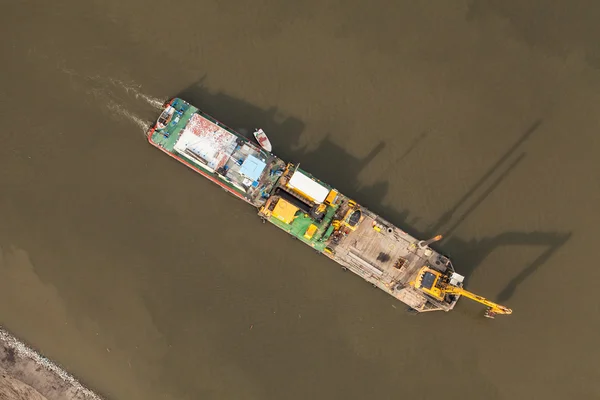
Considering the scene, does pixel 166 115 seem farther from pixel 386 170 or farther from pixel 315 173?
pixel 386 170

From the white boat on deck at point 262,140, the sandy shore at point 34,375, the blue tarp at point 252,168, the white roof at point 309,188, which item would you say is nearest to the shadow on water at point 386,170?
the white boat on deck at point 262,140

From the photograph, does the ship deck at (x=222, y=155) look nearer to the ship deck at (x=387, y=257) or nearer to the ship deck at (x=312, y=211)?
the ship deck at (x=312, y=211)

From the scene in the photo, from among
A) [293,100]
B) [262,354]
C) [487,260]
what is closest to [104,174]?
[293,100]

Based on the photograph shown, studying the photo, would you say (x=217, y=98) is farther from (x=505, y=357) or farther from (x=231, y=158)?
(x=505, y=357)

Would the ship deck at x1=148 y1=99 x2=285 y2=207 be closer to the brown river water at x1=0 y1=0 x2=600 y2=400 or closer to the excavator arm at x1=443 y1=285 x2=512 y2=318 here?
the brown river water at x1=0 y1=0 x2=600 y2=400

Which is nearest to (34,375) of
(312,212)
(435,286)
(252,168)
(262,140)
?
(252,168)

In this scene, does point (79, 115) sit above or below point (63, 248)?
above
